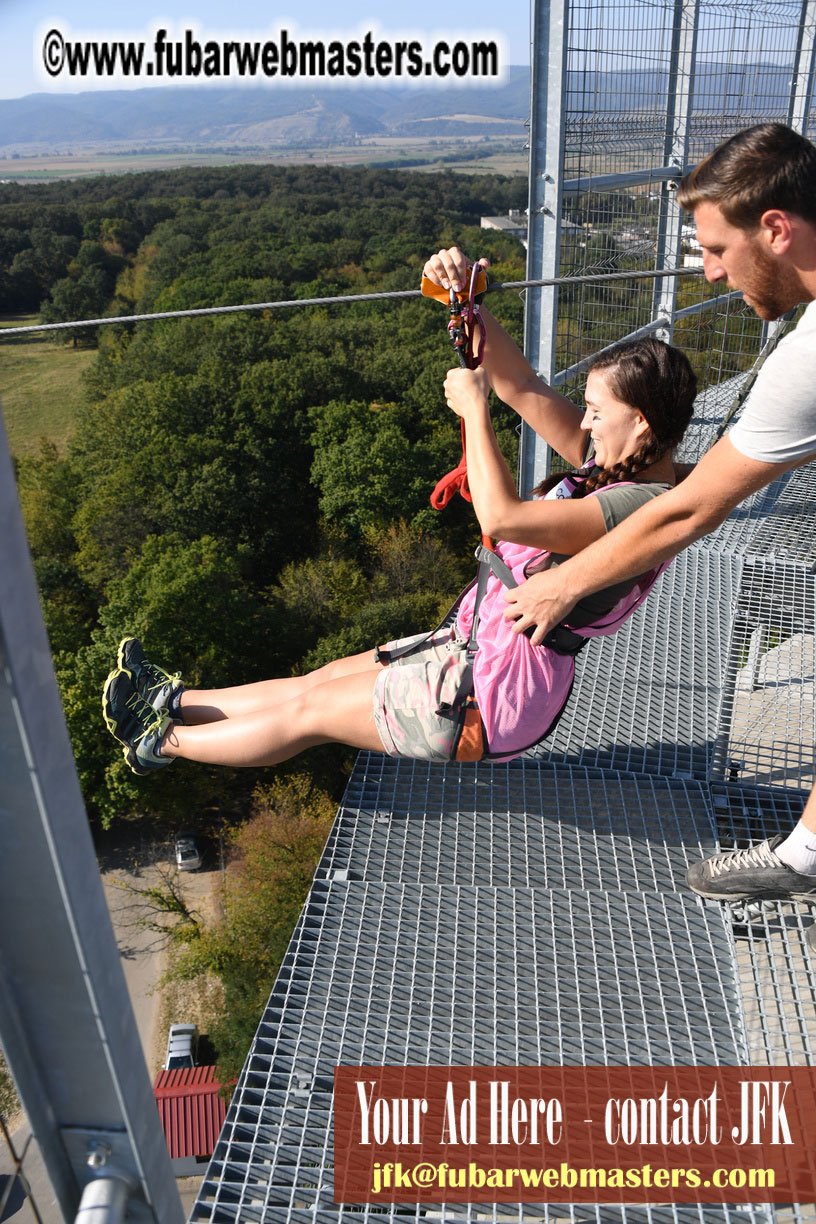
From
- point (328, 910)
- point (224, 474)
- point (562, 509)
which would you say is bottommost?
point (224, 474)

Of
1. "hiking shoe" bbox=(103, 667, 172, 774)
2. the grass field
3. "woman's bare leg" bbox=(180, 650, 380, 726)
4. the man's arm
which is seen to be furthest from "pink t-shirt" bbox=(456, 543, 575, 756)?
the grass field

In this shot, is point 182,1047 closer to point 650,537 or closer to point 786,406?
point 650,537

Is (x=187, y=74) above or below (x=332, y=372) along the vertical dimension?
above

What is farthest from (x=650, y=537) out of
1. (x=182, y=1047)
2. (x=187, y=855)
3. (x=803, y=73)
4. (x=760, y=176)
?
(x=187, y=855)

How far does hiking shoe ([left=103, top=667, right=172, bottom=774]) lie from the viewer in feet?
10.7

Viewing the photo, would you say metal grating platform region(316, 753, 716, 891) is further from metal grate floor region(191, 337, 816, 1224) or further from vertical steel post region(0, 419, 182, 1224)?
vertical steel post region(0, 419, 182, 1224)

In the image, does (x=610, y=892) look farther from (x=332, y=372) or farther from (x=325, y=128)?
(x=325, y=128)

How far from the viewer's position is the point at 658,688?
184 inches

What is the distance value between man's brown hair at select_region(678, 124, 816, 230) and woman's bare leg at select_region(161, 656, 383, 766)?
1.64 m

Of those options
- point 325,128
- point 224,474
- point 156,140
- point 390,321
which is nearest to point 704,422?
point 224,474

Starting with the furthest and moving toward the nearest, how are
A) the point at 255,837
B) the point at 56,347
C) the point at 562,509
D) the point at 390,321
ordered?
the point at 56,347 → the point at 390,321 → the point at 255,837 → the point at 562,509

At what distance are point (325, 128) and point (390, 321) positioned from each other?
13768 centimetres

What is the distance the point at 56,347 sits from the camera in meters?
50.2

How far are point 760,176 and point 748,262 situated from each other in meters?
0.18
